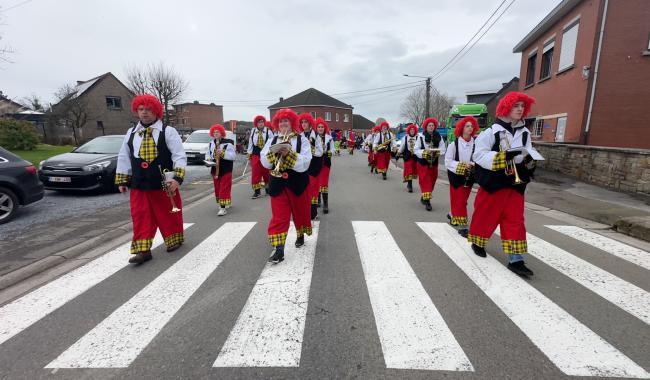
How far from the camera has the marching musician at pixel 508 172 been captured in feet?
11.7

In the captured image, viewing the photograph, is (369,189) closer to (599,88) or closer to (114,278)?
(114,278)

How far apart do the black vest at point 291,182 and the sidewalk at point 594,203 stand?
17.6ft

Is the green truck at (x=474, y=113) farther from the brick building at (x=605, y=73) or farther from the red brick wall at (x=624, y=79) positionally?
the red brick wall at (x=624, y=79)

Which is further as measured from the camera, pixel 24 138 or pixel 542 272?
pixel 24 138

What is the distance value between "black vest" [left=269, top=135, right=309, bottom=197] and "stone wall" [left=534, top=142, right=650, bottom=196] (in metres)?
8.93

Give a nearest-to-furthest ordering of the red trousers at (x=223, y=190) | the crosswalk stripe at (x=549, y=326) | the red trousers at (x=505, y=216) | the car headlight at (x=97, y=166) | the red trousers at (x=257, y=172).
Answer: the crosswalk stripe at (x=549, y=326) < the red trousers at (x=505, y=216) < the red trousers at (x=223, y=190) < the car headlight at (x=97, y=166) < the red trousers at (x=257, y=172)

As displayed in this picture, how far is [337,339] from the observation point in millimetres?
2465

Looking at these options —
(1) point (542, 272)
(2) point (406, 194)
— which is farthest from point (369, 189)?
(1) point (542, 272)

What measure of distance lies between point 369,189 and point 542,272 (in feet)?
20.5

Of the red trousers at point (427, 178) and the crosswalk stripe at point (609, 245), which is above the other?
the red trousers at point (427, 178)

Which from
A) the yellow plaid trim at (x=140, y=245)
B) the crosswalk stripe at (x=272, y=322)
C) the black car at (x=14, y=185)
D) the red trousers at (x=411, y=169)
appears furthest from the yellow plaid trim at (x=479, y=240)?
the black car at (x=14, y=185)

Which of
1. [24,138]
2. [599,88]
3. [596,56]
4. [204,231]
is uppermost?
[596,56]

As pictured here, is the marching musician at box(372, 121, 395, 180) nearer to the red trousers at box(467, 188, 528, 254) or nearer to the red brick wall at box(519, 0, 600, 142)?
the red brick wall at box(519, 0, 600, 142)

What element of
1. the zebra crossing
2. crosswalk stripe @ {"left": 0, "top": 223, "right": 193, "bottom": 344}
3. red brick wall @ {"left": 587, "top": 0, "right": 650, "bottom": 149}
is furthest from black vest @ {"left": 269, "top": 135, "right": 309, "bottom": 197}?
red brick wall @ {"left": 587, "top": 0, "right": 650, "bottom": 149}
